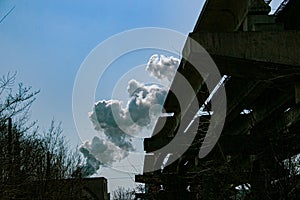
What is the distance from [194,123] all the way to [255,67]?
27.4 feet

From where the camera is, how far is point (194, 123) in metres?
17.0

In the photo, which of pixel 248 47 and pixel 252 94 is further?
pixel 252 94

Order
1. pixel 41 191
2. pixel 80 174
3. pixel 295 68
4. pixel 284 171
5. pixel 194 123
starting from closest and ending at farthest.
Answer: pixel 295 68, pixel 284 171, pixel 194 123, pixel 41 191, pixel 80 174

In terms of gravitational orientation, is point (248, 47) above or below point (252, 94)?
below

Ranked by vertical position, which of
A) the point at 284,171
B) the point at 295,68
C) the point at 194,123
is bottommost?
the point at 284,171

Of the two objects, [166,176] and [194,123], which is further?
[166,176]

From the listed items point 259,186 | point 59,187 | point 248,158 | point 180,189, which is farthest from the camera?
point 59,187

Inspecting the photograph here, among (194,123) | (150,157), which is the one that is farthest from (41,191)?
(194,123)

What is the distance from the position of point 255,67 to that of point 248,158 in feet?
37.1

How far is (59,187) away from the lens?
2880cm

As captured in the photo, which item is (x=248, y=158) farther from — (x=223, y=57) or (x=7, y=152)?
(x=223, y=57)

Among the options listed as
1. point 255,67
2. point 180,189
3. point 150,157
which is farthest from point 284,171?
point 150,157

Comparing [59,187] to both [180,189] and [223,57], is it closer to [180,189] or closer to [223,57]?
[180,189]

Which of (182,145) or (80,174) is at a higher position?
(80,174)
